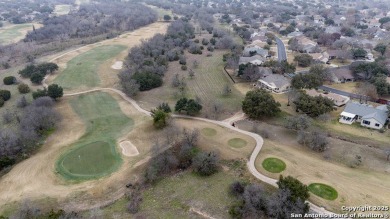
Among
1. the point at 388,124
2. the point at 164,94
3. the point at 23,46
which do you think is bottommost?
the point at 23,46

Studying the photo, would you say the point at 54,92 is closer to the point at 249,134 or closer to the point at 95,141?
the point at 95,141

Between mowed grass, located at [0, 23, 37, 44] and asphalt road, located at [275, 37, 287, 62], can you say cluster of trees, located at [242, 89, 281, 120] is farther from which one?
mowed grass, located at [0, 23, 37, 44]

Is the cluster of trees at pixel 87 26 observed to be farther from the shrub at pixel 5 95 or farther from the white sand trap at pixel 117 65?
the shrub at pixel 5 95

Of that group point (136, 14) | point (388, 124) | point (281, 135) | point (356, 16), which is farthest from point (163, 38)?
point (356, 16)

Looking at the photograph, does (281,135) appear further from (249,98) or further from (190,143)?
(190,143)

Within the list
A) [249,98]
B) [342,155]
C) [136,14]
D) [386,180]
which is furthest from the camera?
[136,14]

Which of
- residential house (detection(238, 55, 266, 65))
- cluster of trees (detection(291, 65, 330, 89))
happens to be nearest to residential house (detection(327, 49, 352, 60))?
residential house (detection(238, 55, 266, 65))

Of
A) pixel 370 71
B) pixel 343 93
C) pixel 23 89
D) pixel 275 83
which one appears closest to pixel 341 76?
pixel 370 71

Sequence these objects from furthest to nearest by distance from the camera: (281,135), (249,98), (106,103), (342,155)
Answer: (106,103) < (249,98) < (281,135) < (342,155)
